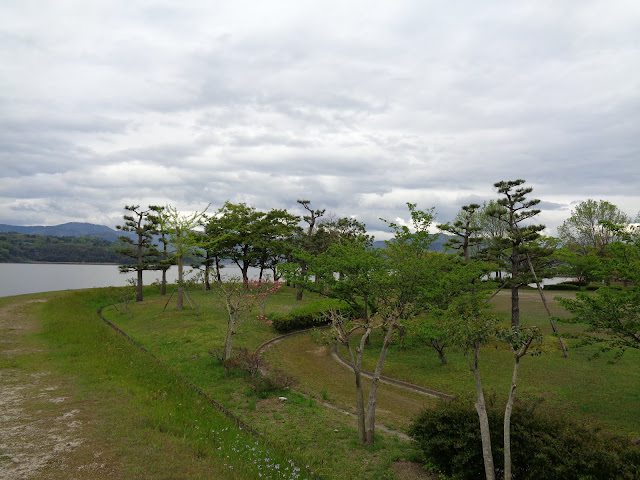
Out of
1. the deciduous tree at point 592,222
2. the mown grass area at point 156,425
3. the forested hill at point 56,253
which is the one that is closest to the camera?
the mown grass area at point 156,425

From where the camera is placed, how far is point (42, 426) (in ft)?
31.7

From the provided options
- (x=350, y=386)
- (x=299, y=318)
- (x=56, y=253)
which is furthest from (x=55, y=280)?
(x=56, y=253)

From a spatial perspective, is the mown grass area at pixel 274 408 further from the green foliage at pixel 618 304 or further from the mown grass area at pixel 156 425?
the green foliage at pixel 618 304

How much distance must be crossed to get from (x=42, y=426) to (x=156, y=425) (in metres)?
2.98

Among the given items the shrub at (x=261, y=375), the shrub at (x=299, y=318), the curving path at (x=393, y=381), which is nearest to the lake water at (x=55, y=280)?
the shrub at (x=299, y=318)

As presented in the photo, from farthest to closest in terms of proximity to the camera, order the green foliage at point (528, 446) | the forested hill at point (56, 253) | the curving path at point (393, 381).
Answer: the forested hill at point (56, 253), the curving path at point (393, 381), the green foliage at point (528, 446)

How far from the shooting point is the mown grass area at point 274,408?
9938mm

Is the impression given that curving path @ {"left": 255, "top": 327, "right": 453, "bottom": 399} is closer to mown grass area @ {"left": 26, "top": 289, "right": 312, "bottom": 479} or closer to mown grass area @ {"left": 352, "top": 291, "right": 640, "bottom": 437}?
mown grass area @ {"left": 352, "top": 291, "right": 640, "bottom": 437}

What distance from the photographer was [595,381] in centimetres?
1658

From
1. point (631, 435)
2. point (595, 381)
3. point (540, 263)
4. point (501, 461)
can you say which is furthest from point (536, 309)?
point (501, 461)

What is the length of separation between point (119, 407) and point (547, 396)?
55.1ft

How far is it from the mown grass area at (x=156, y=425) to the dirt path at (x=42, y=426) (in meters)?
0.36

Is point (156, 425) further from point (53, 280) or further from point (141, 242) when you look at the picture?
point (53, 280)

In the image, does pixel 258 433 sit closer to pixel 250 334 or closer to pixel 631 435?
pixel 631 435
